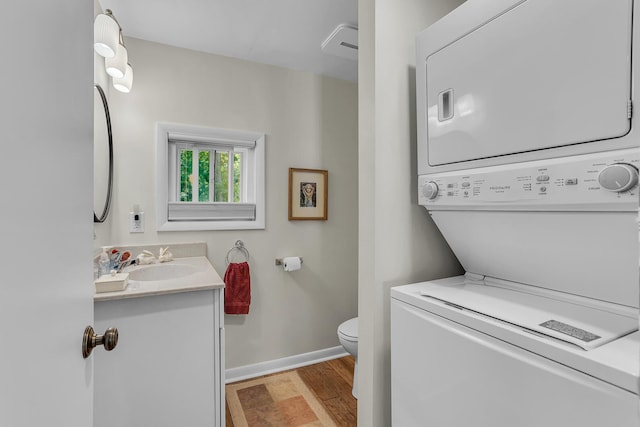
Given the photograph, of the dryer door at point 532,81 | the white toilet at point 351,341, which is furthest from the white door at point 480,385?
the white toilet at point 351,341

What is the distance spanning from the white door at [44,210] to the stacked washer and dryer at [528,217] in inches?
35.5

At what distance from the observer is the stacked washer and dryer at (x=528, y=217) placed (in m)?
0.64

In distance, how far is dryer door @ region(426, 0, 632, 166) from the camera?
66 centimetres

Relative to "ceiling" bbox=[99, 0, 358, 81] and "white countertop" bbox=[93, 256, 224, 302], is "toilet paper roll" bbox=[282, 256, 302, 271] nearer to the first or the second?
"white countertop" bbox=[93, 256, 224, 302]

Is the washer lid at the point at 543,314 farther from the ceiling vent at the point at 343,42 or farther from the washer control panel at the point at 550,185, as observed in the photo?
the ceiling vent at the point at 343,42

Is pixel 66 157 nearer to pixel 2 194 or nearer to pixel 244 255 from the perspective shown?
pixel 2 194

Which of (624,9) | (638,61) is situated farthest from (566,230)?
(624,9)

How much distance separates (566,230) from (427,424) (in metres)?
0.70

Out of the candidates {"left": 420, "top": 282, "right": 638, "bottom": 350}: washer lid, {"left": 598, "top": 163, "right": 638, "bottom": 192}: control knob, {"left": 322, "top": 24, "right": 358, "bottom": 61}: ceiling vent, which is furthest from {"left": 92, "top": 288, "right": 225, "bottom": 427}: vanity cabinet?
{"left": 322, "top": 24, "right": 358, "bottom": 61}: ceiling vent

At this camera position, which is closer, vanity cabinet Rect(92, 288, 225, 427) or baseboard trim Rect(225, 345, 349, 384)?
vanity cabinet Rect(92, 288, 225, 427)

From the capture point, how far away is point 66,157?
1.94 ft

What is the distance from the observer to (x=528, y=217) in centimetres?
87

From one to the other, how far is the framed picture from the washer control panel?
1.52 meters

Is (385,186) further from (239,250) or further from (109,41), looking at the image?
(239,250)
